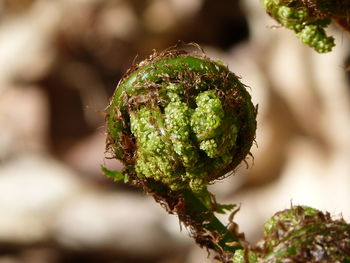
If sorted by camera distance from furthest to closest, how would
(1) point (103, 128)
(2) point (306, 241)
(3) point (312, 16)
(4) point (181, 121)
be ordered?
A: (1) point (103, 128) < (3) point (312, 16) < (4) point (181, 121) < (2) point (306, 241)

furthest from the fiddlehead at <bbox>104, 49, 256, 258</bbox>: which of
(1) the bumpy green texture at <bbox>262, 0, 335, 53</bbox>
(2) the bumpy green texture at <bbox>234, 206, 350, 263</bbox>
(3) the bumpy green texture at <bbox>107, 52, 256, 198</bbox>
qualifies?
(1) the bumpy green texture at <bbox>262, 0, 335, 53</bbox>

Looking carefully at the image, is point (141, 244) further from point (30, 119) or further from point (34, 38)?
point (34, 38)

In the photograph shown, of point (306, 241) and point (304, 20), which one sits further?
point (304, 20)

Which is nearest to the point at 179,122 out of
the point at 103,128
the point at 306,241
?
the point at 306,241

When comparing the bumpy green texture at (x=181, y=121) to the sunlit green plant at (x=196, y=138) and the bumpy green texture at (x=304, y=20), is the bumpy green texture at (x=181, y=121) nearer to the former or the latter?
the sunlit green plant at (x=196, y=138)

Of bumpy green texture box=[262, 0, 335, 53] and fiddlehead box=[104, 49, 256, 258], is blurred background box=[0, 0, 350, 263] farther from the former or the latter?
fiddlehead box=[104, 49, 256, 258]

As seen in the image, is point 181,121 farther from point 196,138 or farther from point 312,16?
point 312,16
